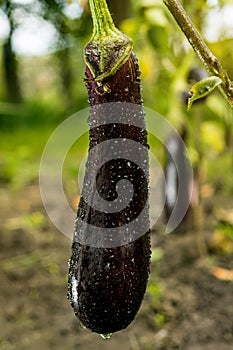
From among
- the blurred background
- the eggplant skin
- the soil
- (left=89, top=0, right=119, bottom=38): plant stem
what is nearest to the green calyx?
(left=89, top=0, right=119, bottom=38): plant stem

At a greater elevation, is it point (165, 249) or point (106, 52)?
point (106, 52)

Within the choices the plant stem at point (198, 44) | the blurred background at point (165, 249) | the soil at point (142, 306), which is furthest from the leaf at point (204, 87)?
the soil at point (142, 306)

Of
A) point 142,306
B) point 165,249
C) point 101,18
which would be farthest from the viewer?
point 165,249

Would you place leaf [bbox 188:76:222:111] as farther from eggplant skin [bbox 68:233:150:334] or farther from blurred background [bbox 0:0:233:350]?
blurred background [bbox 0:0:233:350]

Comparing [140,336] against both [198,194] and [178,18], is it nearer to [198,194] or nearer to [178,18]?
[198,194]

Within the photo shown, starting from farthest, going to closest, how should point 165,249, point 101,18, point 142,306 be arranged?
point 165,249 < point 142,306 < point 101,18

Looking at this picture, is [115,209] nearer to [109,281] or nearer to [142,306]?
[109,281]

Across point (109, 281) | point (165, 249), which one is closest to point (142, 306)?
point (165, 249)
